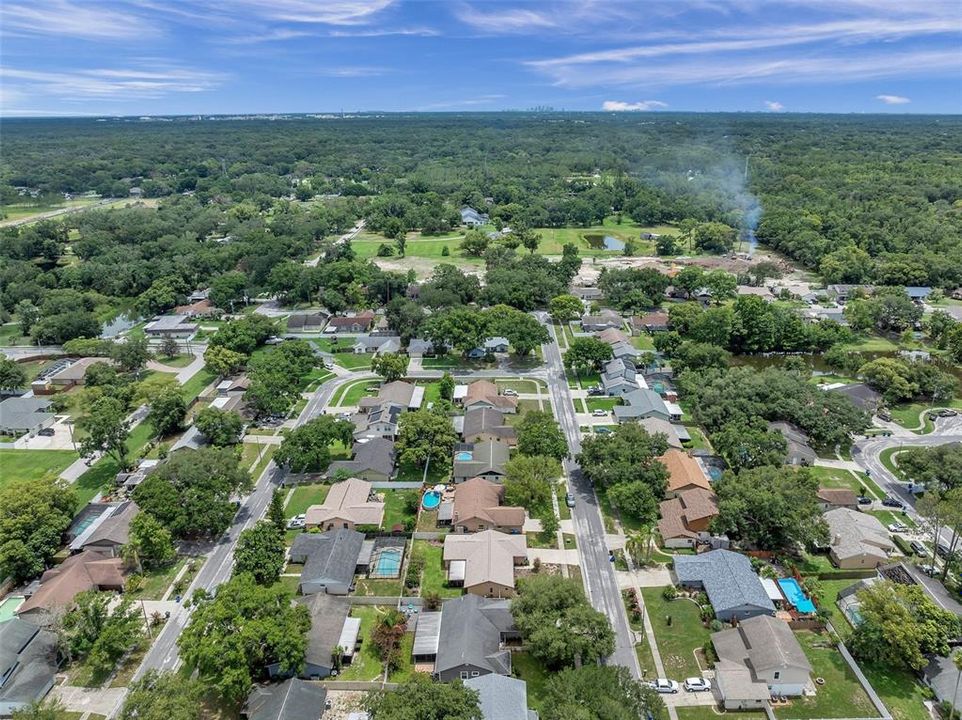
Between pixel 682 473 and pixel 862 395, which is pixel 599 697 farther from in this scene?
pixel 862 395

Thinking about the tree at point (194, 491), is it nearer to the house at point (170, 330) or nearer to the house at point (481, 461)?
the house at point (481, 461)

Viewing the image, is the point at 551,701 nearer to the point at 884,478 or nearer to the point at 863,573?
the point at 863,573

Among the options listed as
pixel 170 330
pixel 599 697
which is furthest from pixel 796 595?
pixel 170 330

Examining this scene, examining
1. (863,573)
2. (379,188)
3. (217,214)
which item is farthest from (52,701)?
(379,188)

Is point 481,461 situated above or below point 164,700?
below

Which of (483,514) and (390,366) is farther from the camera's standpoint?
(390,366)

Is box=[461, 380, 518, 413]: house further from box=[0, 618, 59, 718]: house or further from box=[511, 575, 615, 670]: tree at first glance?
box=[0, 618, 59, 718]: house
